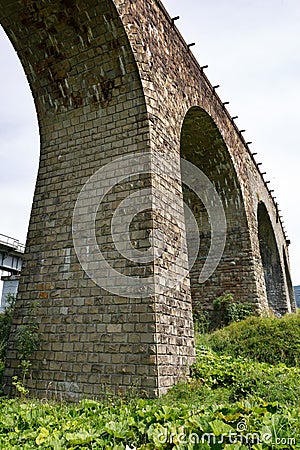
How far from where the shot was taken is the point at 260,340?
23.4 ft

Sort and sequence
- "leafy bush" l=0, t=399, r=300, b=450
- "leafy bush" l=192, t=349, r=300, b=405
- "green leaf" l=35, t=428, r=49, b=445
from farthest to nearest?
"leafy bush" l=192, t=349, r=300, b=405 → "green leaf" l=35, t=428, r=49, b=445 → "leafy bush" l=0, t=399, r=300, b=450

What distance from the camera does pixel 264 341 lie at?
708 centimetres

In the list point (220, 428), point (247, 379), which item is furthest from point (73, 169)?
point (220, 428)

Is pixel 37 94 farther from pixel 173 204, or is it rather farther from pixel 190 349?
pixel 190 349

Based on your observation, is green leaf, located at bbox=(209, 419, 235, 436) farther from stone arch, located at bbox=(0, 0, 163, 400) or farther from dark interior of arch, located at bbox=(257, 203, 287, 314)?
dark interior of arch, located at bbox=(257, 203, 287, 314)

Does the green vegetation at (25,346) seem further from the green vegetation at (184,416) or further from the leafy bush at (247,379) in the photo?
the leafy bush at (247,379)

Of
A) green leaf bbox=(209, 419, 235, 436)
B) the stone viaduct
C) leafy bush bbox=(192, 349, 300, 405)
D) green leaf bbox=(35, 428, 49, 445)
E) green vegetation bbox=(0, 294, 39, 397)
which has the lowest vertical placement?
green leaf bbox=(35, 428, 49, 445)

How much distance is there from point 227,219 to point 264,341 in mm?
4173

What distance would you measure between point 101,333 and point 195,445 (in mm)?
2758

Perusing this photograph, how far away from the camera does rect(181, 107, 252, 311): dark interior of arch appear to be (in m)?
9.73

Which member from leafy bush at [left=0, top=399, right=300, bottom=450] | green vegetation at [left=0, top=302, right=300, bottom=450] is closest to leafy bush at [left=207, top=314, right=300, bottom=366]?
green vegetation at [left=0, top=302, right=300, bottom=450]

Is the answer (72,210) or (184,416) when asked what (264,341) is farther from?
(184,416)

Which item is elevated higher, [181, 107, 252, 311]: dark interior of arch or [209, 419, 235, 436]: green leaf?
[181, 107, 252, 311]: dark interior of arch

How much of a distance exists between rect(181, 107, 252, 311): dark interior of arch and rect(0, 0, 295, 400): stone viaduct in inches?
110
